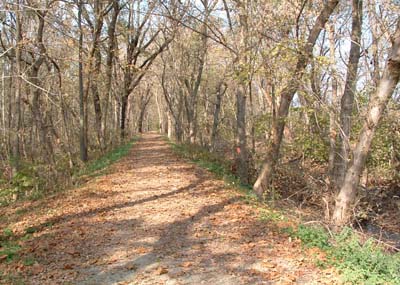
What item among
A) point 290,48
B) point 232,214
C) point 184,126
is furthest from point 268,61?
point 184,126

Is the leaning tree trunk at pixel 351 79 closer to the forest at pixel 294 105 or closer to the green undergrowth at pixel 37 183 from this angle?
the forest at pixel 294 105

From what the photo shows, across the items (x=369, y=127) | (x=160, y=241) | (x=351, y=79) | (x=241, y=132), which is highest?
(x=351, y=79)

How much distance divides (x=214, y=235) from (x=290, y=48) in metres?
4.38

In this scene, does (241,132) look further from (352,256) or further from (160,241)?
(352,256)

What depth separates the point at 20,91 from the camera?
14.1 m

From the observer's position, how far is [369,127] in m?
7.30

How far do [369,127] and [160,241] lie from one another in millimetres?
4356

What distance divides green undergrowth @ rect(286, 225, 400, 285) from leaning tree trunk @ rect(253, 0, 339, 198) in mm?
3628

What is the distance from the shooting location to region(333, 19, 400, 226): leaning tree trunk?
268 inches

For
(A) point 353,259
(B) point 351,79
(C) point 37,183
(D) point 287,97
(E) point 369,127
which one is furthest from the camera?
(C) point 37,183

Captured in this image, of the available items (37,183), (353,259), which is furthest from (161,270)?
(37,183)

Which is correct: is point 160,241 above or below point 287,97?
below

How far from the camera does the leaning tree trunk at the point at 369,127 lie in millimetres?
6812

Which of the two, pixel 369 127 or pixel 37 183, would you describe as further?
pixel 37 183
